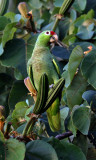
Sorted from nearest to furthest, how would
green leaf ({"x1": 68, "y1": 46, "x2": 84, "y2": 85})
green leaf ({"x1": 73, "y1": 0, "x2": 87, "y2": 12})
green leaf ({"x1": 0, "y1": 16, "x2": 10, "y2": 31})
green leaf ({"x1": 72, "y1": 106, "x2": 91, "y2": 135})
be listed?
green leaf ({"x1": 72, "y1": 106, "x2": 91, "y2": 135}), green leaf ({"x1": 68, "y1": 46, "x2": 84, "y2": 85}), green leaf ({"x1": 0, "y1": 16, "x2": 10, "y2": 31}), green leaf ({"x1": 73, "y1": 0, "x2": 87, "y2": 12})

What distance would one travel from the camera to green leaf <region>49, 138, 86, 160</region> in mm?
1175

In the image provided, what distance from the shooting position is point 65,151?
1.19 m

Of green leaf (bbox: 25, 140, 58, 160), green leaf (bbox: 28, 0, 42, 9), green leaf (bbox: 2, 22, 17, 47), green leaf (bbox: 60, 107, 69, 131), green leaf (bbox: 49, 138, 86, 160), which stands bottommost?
green leaf (bbox: 60, 107, 69, 131)

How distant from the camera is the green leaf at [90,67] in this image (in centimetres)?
142

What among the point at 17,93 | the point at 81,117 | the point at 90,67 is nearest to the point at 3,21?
the point at 17,93

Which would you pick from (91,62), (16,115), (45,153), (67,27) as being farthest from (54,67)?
(67,27)

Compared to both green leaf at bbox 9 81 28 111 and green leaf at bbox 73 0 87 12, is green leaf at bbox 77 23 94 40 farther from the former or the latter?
green leaf at bbox 9 81 28 111

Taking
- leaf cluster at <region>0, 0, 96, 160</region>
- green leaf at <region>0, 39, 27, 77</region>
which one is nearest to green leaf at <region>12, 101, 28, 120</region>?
leaf cluster at <region>0, 0, 96, 160</region>

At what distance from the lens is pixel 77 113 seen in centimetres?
129

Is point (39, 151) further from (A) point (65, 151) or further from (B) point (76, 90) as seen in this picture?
(B) point (76, 90)

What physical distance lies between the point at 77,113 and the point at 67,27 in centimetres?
100

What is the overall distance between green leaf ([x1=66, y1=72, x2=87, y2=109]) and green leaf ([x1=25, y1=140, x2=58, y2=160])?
1.33ft

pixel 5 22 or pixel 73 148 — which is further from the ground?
pixel 5 22

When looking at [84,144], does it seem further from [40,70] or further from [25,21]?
[25,21]
